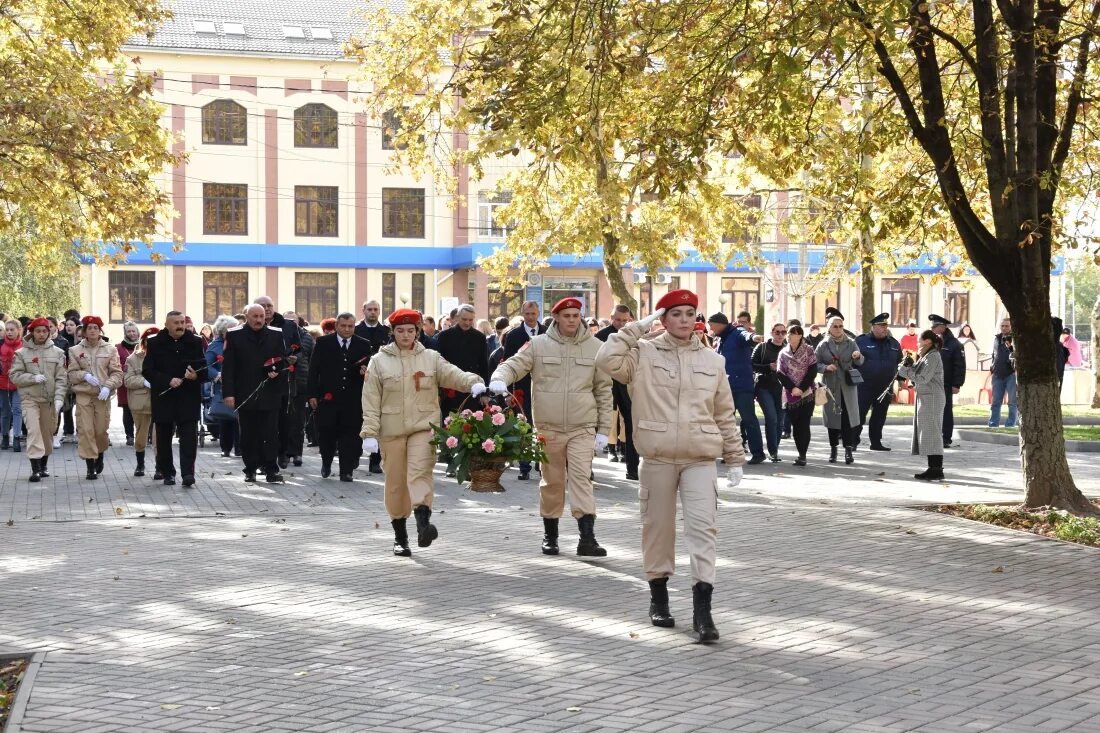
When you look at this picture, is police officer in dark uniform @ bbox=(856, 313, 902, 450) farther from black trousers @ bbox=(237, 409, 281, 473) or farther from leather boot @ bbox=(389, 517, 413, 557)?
leather boot @ bbox=(389, 517, 413, 557)

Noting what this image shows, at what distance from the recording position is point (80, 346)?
663 inches

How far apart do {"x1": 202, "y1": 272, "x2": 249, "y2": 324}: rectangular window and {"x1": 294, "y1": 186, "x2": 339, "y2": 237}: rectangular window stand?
270cm

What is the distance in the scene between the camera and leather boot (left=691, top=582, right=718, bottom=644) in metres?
7.62

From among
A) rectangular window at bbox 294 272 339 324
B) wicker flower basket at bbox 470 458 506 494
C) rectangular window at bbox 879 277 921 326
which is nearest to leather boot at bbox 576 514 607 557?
wicker flower basket at bbox 470 458 506 494

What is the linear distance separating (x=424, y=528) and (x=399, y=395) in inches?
38.1

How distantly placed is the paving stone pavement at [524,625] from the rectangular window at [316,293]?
40.0 m

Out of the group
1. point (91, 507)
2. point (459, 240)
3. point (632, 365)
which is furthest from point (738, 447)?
point (459, 240)

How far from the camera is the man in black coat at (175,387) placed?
613 inches

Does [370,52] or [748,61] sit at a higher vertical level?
[370,52]

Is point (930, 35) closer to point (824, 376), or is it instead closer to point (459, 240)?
point (824, 376)

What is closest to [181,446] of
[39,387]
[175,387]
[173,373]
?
[175,387]

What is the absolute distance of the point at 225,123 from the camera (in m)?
52.2

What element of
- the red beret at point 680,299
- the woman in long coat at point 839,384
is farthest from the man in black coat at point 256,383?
the red beret at point 680,299

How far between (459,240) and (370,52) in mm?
30444
